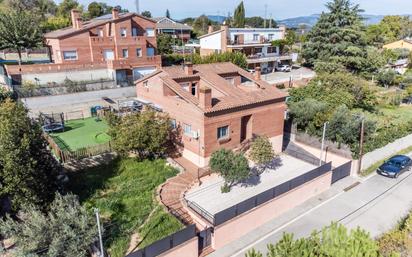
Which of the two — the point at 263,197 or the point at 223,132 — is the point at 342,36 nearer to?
the point at 223,132

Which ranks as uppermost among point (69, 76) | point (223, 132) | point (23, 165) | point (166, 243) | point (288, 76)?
point (69, 76)

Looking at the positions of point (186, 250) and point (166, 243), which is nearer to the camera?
point (166, 243)

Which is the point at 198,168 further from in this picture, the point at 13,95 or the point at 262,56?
the point at 262,56

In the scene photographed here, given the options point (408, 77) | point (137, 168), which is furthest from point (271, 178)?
point (408, 77)

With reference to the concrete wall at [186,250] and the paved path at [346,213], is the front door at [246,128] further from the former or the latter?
the concrete wall at [186,250]

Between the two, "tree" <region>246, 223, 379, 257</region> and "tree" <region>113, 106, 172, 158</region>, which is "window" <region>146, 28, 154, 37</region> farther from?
"tree" <region>246, 223, 379, 257</region>

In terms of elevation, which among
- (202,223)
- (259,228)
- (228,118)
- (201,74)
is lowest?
(259,228)

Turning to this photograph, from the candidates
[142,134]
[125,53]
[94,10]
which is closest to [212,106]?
[142,134]
